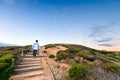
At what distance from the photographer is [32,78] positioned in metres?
10.1

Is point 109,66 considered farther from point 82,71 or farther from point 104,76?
point 82,71

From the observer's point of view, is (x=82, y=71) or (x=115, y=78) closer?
(x=82, y=71)

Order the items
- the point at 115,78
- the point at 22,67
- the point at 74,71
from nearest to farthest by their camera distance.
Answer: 1. the point at 74,71
2. the point at 115,78
3. the point at 22,67

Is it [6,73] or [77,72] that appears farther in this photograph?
[6,73]

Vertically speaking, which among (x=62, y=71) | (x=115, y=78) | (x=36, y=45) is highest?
(x=36, y=45)

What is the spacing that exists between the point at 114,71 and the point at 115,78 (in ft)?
5.29

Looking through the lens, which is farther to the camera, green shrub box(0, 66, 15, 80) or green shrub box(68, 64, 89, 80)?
green shrub box(0, 66, 15, 80)

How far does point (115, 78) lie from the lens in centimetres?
1112

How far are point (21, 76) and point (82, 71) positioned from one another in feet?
14.5

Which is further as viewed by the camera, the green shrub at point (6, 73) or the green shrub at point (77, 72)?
the green shrub at point (6, 73)

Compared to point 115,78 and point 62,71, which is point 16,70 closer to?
point 62,71

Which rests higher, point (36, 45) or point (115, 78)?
point (36, 45)

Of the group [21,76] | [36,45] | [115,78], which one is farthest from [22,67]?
[115,78]

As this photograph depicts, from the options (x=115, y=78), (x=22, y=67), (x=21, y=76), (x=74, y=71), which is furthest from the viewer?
(x=22, y=67)
